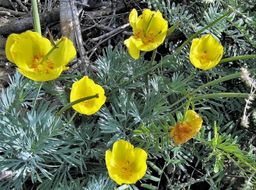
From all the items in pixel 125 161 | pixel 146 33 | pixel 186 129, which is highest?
pixel 146 33

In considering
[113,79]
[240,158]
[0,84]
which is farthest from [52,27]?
[240,158]

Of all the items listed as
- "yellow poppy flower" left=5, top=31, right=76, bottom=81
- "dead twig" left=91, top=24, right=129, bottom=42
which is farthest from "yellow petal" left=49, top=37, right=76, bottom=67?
"dead twig" left=91, top=24, right=129, bottom=42

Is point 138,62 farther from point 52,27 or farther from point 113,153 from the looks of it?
point 52,27

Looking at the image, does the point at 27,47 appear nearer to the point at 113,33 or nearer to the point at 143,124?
the point at 143,124

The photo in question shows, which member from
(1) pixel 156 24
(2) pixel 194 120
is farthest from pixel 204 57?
(2) pixel 194 120

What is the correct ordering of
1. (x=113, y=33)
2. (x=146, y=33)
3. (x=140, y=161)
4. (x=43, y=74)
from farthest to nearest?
(x=113, y=33) → (x=146, y=33) → (x=140, y=161) → (x=43, y=74)

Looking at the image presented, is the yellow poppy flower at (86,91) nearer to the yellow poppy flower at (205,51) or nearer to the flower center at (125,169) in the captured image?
the flower center at (125,169)
